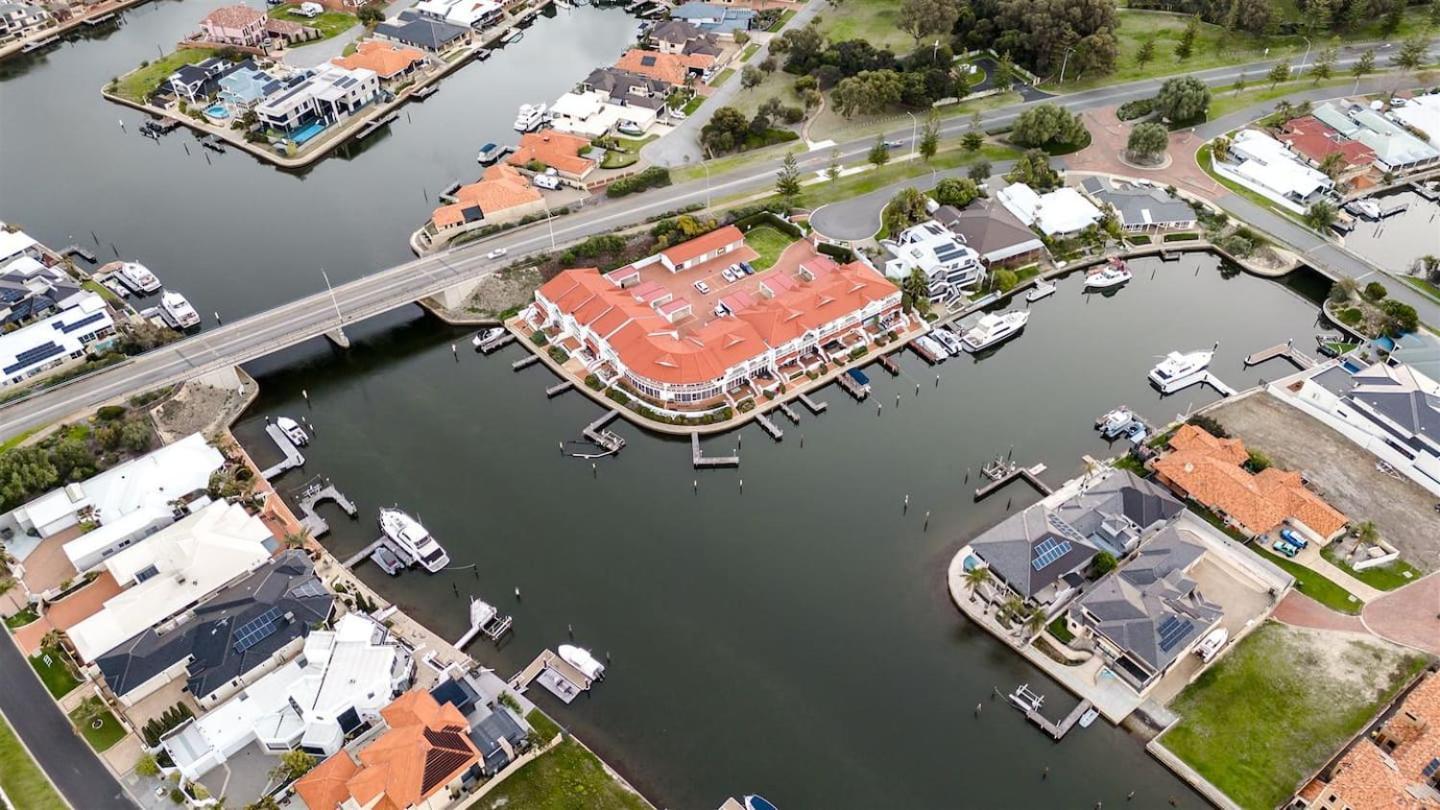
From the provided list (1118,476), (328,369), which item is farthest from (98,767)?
(1118,476)

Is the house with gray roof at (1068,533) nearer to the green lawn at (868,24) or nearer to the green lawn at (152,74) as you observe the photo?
the green lawn at (868,24)

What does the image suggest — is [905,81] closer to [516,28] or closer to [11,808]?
[516,28]

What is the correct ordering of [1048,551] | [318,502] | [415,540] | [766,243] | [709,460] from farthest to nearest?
1. [766,243]
2. [709,460]
3. [318,502]
4. [415,540]
5. [1048,551]

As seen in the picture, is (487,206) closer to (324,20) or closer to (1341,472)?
(324,20)

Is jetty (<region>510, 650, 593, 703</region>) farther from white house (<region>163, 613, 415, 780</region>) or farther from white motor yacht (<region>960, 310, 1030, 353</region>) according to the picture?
white motor yacht (<region>960, 310, 1030, 353</region>)

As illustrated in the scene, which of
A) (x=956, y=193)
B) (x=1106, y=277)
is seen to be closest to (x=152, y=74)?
(x=956, y=193)

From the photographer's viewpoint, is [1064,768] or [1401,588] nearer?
[1064,768]

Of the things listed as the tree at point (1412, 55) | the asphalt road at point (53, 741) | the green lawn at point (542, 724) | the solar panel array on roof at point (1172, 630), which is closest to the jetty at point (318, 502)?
the asphalt road at point (53, 741)
